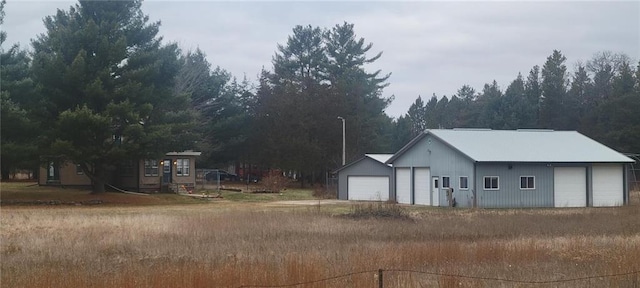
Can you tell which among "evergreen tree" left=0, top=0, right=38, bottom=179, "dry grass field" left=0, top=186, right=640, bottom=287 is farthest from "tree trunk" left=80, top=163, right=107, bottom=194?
"dry grass field" left=0, top=186, right=640, bottom=287

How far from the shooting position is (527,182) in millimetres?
42719

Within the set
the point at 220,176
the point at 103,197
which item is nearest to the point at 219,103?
the point at 220,176

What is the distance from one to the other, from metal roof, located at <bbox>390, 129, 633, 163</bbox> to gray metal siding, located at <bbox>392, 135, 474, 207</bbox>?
414 millimetres

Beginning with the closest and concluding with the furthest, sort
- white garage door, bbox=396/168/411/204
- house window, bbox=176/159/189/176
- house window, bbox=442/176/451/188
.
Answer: house window, bbox=442/176/451/188
white garage door, bbox=396/168/411/204
house window, bbox=176/159/189/176

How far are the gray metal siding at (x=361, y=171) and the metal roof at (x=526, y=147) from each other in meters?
1.84

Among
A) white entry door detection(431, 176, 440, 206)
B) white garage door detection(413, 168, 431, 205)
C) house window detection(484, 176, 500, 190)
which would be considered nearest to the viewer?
house window detection(484, 176, 500, 190)

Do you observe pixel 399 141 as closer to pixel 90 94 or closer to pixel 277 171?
pixel 277 171

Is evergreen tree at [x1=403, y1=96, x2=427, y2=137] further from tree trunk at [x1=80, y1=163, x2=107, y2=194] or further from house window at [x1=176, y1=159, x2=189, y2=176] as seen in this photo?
tree trunk at [x1=80, y1=163, x2=107, y2=194]

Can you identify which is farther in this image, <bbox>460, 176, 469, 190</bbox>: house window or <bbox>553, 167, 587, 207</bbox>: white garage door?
<bbox>553, 167, 587, 207</bbox>: white garage door

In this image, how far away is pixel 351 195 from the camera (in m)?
52.1

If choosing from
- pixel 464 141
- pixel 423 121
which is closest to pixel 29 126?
pixel 464 141

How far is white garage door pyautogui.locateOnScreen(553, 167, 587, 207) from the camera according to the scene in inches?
1708

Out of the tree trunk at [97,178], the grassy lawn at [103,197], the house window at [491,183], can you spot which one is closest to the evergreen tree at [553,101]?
the grassy lawn at [103,197]

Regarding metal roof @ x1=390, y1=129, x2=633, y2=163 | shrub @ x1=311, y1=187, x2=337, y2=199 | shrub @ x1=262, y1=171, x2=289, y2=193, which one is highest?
metal roof @ x1=390, y1=129, x2=633, y2=163
